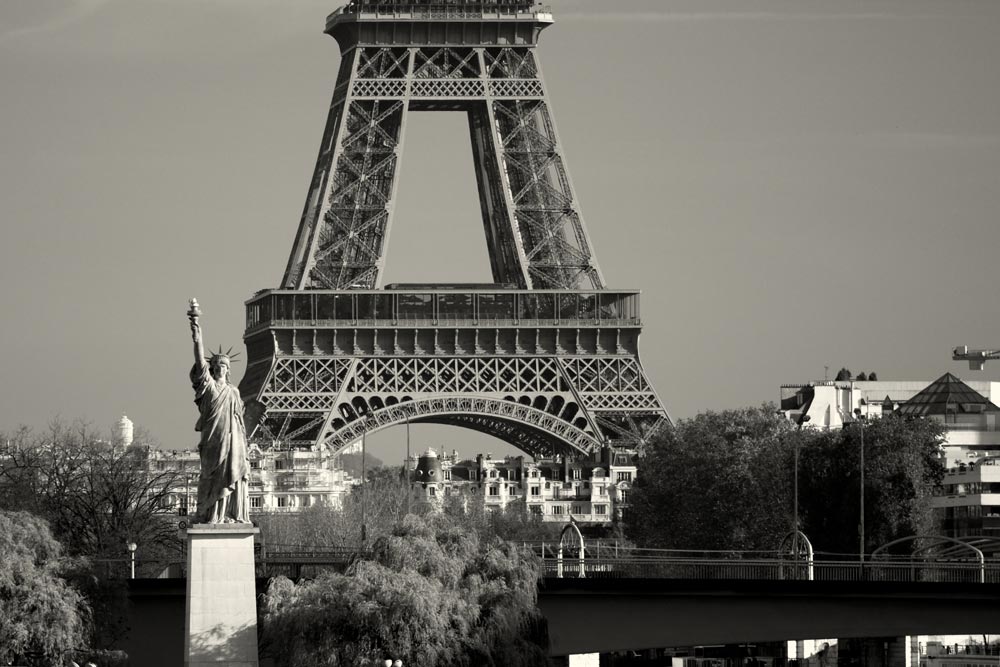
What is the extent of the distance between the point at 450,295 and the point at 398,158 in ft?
25.3

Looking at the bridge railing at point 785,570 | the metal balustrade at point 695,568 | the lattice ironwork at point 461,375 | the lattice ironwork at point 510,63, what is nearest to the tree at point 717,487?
the lattice ironwork at point 461,375

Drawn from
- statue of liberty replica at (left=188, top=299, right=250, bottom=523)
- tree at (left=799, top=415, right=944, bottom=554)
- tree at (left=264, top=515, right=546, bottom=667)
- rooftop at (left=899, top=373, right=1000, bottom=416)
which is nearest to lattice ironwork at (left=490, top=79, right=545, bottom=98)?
tree at (left=799, top=415, right=944, bottom=554)

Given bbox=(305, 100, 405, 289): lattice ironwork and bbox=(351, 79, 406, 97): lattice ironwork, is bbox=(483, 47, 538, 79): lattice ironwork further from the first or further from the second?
bbox=(305, 100, 405, 289): lattice ironwork

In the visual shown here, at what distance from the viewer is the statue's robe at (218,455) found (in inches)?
1788

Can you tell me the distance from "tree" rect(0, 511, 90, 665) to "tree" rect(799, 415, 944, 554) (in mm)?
49203

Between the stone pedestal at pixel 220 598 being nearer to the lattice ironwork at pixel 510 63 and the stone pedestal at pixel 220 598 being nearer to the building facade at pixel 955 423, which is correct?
the building facade at pixel 955 423

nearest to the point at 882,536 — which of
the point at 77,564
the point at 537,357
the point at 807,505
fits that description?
the point at 807,505

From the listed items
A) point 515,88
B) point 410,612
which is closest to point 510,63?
point 515,88

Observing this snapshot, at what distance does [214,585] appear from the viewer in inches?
1780

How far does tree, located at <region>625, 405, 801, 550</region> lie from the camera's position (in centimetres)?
11038

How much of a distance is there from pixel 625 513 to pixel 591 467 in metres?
49.6

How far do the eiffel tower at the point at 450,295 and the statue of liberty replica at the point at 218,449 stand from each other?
266 ft

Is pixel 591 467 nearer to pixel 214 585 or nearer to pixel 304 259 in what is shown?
pixel 304 259

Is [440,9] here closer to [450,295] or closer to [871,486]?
[450,295]
